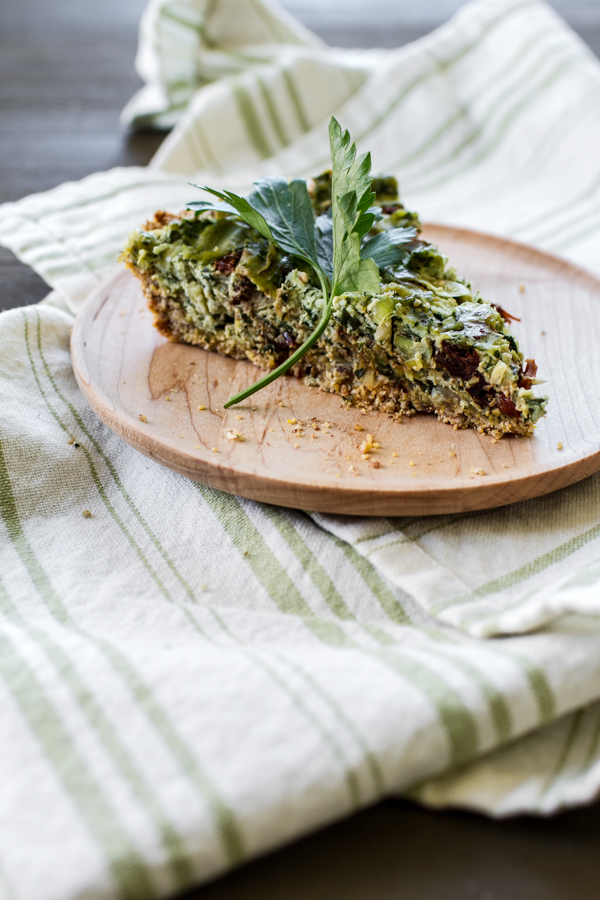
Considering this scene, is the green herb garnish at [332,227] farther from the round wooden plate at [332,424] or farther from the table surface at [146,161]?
the table surface at [146,161]

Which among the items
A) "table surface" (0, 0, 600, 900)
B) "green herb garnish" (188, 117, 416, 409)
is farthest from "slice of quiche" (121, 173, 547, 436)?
"table surface" (0, 0, 600, 900)

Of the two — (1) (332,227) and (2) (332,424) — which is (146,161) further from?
(2) (332,424)

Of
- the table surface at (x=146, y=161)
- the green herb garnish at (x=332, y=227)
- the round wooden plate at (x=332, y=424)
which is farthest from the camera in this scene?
the green herb garnish at (x=332, y=227)

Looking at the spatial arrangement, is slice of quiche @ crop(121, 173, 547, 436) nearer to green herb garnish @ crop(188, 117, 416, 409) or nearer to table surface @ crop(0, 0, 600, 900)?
green herb garnish @ crop(188, 117, 416, 409)

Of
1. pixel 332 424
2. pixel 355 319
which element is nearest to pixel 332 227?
pixel 355 319

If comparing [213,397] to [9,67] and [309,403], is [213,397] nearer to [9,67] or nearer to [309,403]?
[309,403]

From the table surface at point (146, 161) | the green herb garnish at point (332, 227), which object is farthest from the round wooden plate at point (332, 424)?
the table surface at point (146, 161)
